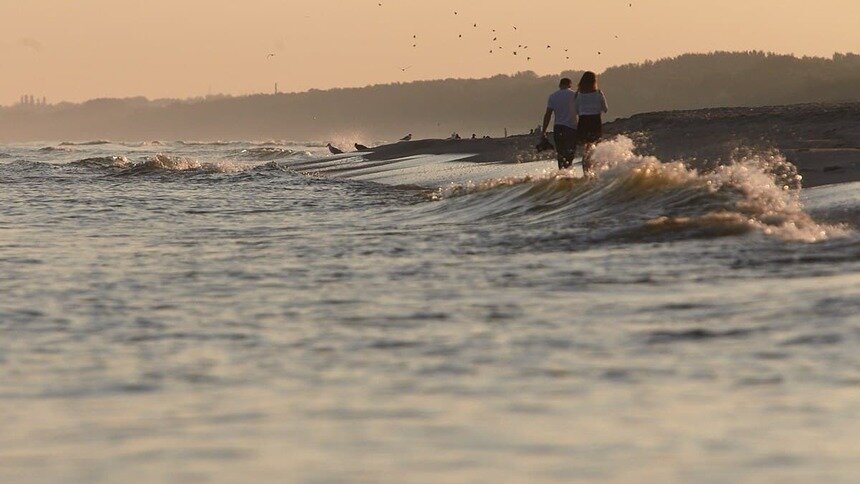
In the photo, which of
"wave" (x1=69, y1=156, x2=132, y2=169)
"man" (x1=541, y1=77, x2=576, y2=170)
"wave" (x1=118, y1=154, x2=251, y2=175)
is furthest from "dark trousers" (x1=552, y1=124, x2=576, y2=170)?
"wave" (x1=69, y1=156, x2=132, y2=169)

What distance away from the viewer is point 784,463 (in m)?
4.56

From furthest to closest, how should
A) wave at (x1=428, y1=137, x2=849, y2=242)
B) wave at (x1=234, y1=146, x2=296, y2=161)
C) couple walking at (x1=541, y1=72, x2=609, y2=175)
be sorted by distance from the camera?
wave at (x1=234, y1=146, x2=296, y2=161) < couple walking at (x1=541, y1=72, x2=609, y2=175) < wave at (x1=428, y1=137, x2=849, y2=242)

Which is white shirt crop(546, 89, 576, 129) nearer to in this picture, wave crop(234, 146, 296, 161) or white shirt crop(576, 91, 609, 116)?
white shirt crop(576, 91, 609, 116)

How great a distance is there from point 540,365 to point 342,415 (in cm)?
126

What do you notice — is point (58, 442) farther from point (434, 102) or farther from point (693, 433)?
point (434, 102)

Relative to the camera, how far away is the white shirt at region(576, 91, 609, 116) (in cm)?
1761

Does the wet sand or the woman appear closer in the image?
the woman

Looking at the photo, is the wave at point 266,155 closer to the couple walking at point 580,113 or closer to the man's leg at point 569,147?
the man's leg at point 569,147

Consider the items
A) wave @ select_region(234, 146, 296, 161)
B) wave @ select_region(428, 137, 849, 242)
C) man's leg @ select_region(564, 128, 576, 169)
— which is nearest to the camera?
wave @ select_region(428, 137, 849, 242)

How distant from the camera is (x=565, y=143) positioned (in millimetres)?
18438

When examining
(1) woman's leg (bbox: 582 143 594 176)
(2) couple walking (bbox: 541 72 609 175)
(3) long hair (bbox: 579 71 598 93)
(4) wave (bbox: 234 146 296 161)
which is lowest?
(4) wave (bbox: 234 146 296 161)

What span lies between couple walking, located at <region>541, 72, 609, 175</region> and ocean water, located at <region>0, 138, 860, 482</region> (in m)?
3.04

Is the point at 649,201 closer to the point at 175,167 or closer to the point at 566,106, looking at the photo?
the point at 566,106

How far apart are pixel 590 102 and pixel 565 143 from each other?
0.95 m
